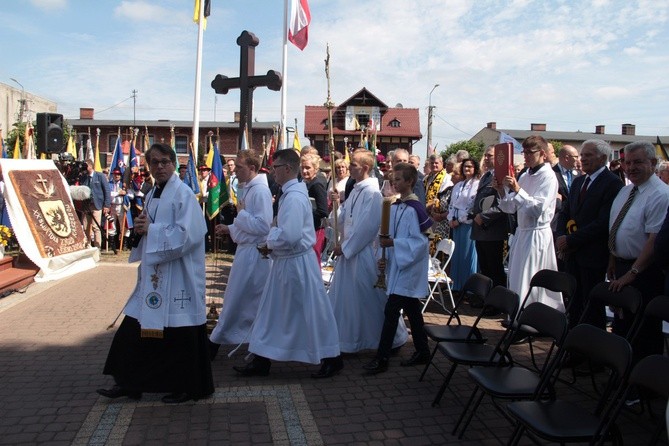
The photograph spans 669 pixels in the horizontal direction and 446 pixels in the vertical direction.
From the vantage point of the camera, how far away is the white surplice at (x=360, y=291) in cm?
557

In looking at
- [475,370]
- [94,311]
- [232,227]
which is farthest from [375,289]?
[94,311]

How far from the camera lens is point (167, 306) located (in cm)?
420

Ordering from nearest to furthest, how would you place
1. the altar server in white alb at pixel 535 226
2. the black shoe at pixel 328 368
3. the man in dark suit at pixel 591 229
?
the black shoe at pixel 328 368, the man in dark suit at pixel 591 229, the altar server in white alb at pixel 535 226

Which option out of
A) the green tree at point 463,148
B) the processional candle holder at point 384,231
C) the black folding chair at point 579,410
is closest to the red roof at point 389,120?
the green tree at point 463,148

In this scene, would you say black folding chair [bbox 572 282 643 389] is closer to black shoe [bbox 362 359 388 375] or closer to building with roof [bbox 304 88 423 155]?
black shoe [bbox 362 359 388 375]

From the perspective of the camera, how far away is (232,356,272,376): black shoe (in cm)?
508

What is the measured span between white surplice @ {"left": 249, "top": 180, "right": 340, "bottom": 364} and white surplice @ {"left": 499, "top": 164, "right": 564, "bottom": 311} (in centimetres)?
228

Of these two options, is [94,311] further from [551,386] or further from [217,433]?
[551,386]

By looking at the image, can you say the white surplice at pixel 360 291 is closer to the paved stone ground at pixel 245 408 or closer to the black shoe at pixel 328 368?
the paved stone ground at pixel 245 408

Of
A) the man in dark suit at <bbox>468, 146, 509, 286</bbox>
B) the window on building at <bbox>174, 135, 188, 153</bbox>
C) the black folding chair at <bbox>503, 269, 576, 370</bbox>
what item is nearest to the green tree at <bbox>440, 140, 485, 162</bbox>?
the window on building at <bbox>174, 135, 188, 153</bbox>

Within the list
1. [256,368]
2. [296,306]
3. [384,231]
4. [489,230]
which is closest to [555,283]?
[384,231]

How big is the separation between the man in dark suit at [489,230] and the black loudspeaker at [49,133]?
865 cm

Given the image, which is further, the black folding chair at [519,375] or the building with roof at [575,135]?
the building with roof at [575,135]

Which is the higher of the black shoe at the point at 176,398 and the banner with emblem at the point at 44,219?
the banner with emblem at the point at 44,219
